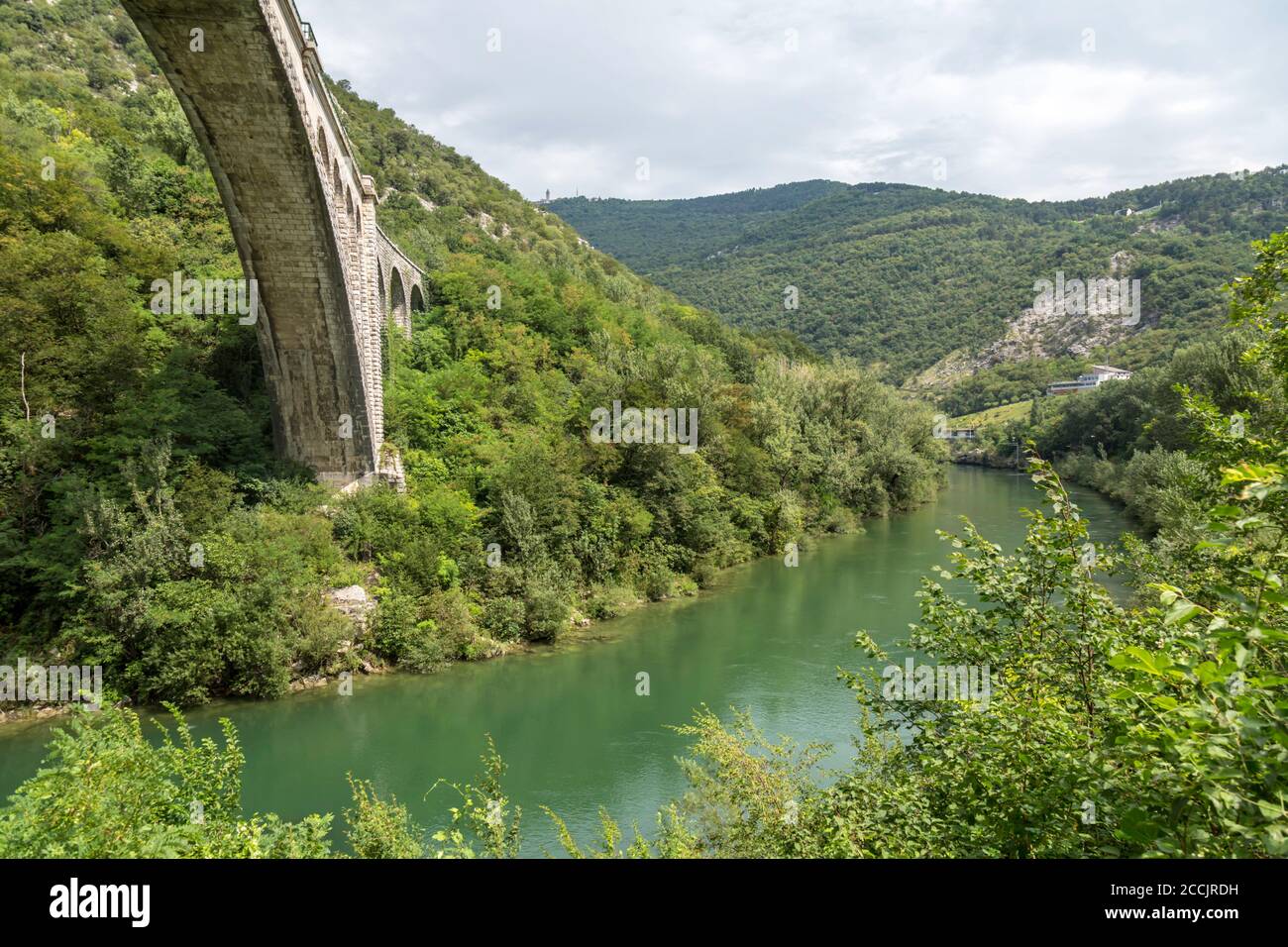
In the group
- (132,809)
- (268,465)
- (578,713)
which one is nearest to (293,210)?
(268,465)

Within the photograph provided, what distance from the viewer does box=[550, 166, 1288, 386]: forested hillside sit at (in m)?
71.1

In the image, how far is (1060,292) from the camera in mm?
77375

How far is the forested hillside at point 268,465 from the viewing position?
10898 millimetres

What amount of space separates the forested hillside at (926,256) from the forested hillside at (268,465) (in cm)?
5097

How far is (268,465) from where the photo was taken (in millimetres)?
14117

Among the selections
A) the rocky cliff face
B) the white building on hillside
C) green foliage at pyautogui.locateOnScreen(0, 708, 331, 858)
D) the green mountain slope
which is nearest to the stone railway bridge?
green foliage at pyautogui.locateOnScreen(0, 708, 331, 858)

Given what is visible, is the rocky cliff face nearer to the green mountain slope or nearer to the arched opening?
the green mountain slope

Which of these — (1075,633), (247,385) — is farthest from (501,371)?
(1075,633)

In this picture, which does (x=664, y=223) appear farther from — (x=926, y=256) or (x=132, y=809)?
(x=132, y=809)

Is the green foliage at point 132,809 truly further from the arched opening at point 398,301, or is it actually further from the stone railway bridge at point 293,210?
the arched opening at point 398,301

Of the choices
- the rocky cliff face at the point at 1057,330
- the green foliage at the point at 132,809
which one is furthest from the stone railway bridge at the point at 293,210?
the rocky cliff face at the point at 1057,330

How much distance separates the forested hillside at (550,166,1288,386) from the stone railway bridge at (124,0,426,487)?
5939 cm

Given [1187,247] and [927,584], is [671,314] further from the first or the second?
[1187,247]

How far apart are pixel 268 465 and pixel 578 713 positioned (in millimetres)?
7430
